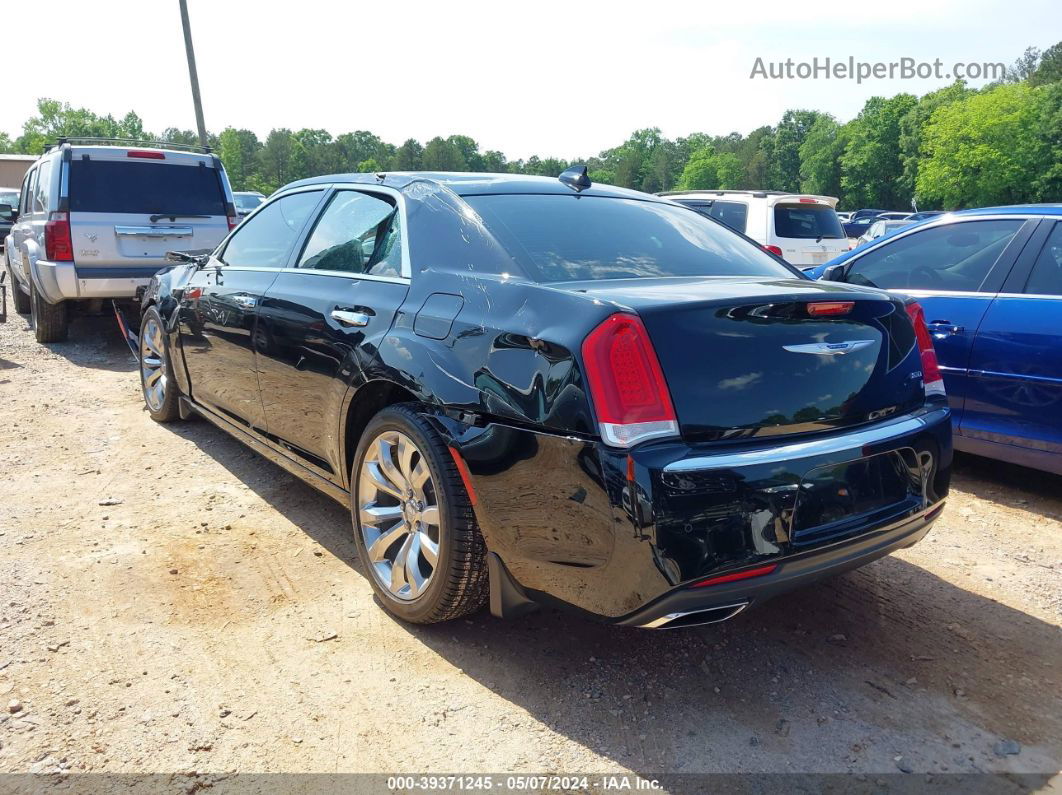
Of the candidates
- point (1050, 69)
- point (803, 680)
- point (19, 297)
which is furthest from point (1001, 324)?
point (1050, 69)

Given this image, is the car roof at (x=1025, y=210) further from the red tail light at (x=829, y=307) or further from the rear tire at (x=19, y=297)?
the rear tire at (x=19, y=297)

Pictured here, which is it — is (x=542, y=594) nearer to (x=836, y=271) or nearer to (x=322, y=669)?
(x=322, y=669)

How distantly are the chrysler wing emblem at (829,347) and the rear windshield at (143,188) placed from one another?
7686 mm

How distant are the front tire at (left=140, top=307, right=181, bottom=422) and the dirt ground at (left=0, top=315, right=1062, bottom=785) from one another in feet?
5.00

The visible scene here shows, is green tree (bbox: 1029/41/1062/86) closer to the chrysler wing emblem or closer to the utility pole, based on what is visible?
the utility pole

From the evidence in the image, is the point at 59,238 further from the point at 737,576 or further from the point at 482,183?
the point at 737,576

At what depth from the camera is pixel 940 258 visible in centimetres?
495

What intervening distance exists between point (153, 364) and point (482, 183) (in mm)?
3521

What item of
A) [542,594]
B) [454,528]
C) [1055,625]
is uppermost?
[454,528]

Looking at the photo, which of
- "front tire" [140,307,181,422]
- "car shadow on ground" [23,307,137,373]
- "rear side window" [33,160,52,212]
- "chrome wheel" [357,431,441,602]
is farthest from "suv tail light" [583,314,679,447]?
"rear side window" [33,160,52,212]

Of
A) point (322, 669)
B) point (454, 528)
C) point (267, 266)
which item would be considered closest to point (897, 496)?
point (454, 528)

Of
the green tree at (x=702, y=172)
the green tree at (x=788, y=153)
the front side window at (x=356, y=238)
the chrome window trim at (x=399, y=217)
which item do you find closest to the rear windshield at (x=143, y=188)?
the chrome window trim at (x=399, y=217)

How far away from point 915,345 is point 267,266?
3031 millimetres

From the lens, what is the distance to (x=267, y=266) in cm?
413
